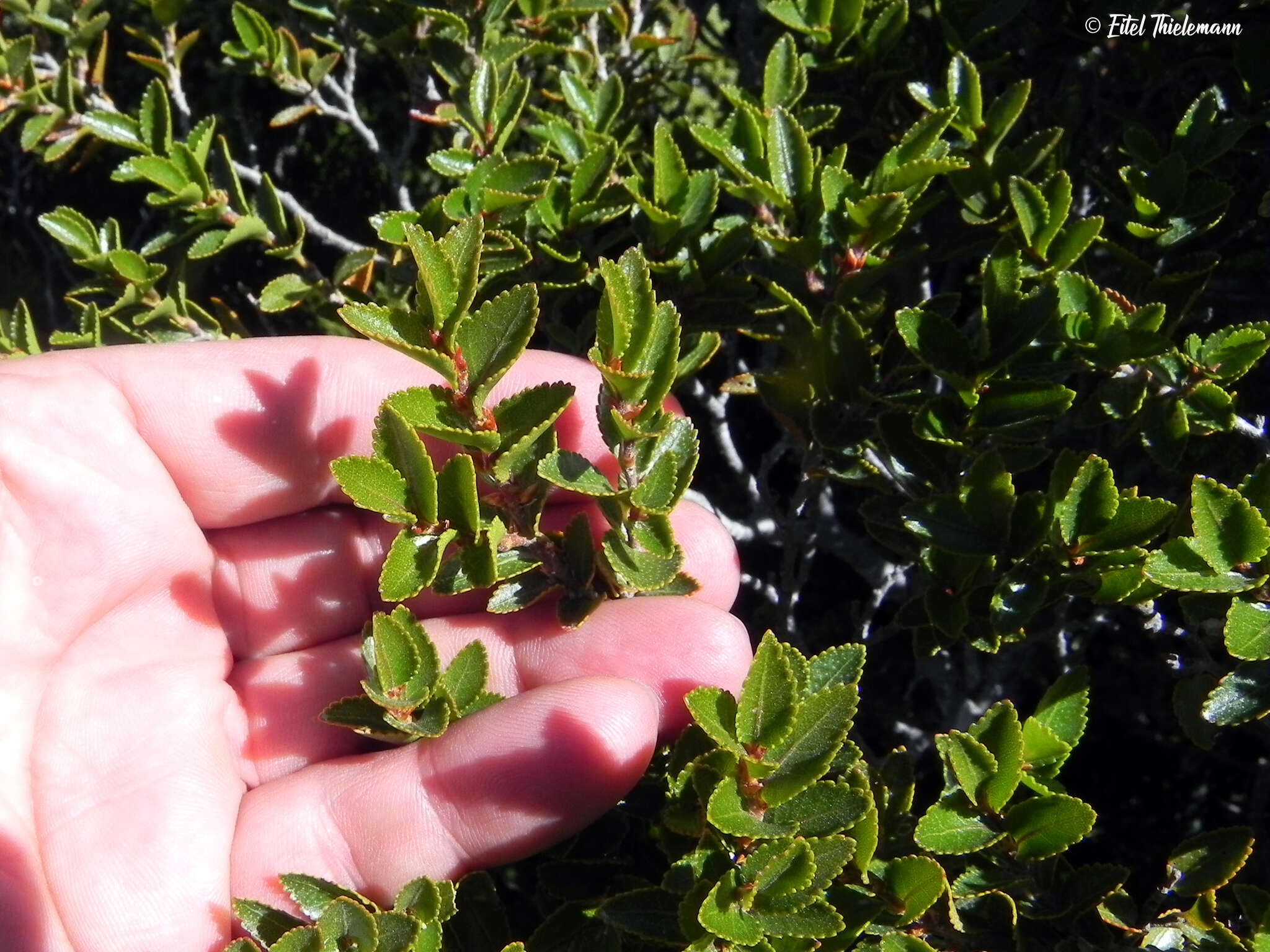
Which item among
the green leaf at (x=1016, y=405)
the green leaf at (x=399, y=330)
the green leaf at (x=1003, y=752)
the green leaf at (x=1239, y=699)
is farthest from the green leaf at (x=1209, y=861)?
the green leaf at (x=399, y=330)

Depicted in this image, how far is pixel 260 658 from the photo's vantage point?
1.93 m

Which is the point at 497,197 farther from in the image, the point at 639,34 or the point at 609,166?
the point at 639,34

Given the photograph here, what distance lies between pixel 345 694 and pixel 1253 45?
183 centimetres

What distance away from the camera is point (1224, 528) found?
1390 mm

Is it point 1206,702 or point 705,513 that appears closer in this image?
point 1206,702

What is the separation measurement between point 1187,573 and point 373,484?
3.39 feet

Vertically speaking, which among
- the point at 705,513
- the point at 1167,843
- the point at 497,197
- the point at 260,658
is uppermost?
the point at 497,197

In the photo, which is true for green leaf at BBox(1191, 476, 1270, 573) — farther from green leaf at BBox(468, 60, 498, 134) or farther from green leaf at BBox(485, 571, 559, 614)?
green leaf at BBox(468, 60, 498, 134)

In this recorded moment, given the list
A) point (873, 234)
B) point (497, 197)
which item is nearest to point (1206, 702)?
point (873, 234)

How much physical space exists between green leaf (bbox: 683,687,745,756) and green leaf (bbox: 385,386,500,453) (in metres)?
0.42

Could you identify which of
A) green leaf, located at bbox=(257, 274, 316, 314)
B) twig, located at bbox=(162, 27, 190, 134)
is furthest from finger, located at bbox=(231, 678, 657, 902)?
twig, located at bbox=(162, 27, 190, 134)

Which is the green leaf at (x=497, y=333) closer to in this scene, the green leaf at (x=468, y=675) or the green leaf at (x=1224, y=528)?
the green leaf at (x=468, y=675)

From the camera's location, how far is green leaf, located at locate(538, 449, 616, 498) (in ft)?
4.54

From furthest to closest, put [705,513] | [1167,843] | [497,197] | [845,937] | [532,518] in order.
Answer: [1167,843] < [705,513] < [497,197] < [532,518] < [845,937]
